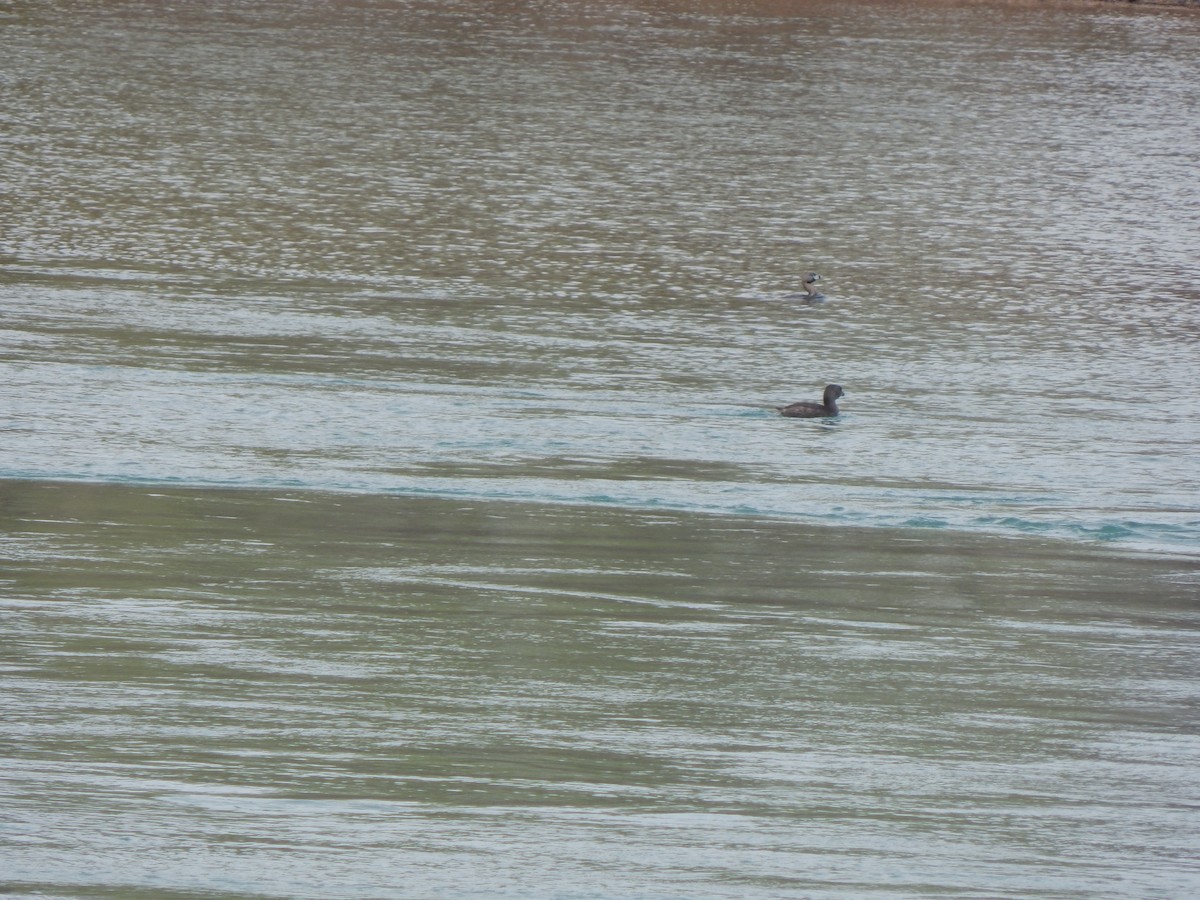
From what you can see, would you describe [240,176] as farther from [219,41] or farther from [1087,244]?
[219,41]

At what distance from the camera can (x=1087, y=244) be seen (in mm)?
19453

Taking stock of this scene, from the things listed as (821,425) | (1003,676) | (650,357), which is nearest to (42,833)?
(1003,676)

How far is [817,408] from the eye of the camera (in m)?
11.8

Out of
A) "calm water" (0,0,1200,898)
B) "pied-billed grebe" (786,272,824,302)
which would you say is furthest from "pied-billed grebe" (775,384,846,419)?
"pied-billed grebe" (786,272,824,302)

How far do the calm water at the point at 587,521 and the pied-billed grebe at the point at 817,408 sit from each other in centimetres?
16

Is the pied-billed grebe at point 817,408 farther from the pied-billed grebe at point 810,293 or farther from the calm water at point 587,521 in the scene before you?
the pied-billed grebe at point 810,293

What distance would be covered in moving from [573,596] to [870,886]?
280 cm

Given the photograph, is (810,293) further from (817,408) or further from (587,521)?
(587,521)

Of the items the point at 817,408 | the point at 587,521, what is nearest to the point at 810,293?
the point at 817,408

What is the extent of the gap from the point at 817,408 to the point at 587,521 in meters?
3.04

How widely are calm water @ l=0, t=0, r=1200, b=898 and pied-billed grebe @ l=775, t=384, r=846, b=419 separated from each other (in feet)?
0.52

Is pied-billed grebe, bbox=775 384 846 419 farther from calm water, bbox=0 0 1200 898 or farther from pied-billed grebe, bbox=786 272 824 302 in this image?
pied-billed grebe, bbox=786 272 824 302

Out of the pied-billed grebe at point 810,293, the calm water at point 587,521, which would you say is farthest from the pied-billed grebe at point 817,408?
the pied-billed grebe at point 810,293

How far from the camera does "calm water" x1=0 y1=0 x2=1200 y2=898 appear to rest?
5.47m
